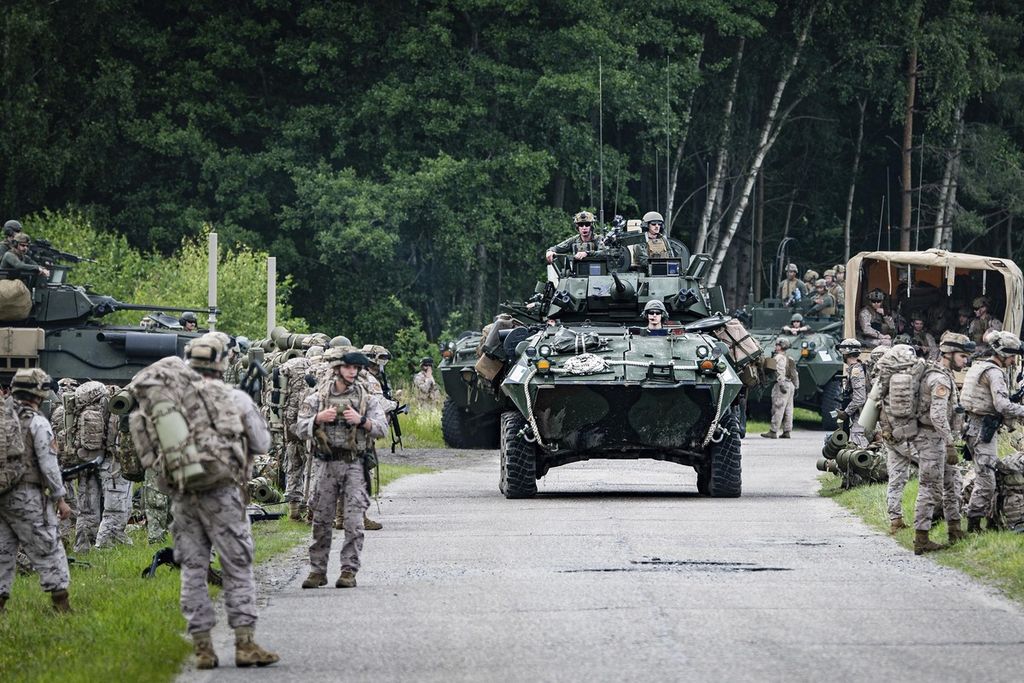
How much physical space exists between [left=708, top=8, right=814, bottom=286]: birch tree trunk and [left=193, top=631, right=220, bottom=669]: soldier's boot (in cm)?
3966

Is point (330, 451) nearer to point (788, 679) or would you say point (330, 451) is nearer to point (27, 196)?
point (788, 679)

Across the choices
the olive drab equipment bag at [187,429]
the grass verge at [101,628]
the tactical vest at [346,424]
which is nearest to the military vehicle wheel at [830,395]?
the grass verge at [101,628]

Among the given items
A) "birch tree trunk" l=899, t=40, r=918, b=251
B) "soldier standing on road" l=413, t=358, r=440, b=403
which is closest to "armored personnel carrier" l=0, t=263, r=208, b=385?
"soldier standing on road" l=413, t=358, r=440, b=403

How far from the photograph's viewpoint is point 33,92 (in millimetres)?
44656

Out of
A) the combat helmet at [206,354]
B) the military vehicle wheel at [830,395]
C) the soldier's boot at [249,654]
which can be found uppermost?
the combat helmet at [206,354]

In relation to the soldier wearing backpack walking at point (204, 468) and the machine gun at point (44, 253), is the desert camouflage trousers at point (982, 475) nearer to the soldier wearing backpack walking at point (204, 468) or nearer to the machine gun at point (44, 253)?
the soldier wearing backpack walking at point (204, 468)

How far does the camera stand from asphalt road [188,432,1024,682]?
33.6 feet

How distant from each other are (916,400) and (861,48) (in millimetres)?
34576

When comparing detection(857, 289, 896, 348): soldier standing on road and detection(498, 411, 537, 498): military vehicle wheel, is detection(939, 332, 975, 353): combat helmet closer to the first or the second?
detection(498, 411, 537, 498): military vehicle wheel

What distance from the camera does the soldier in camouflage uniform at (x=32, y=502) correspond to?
1266cm

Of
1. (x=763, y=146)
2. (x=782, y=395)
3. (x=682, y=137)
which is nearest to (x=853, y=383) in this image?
(x=782, y=395)

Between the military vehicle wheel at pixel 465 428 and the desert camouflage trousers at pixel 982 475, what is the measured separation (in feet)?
51.5

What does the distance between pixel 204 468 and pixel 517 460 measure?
997 cm

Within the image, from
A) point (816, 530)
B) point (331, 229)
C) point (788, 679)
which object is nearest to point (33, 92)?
point (331, 229)
